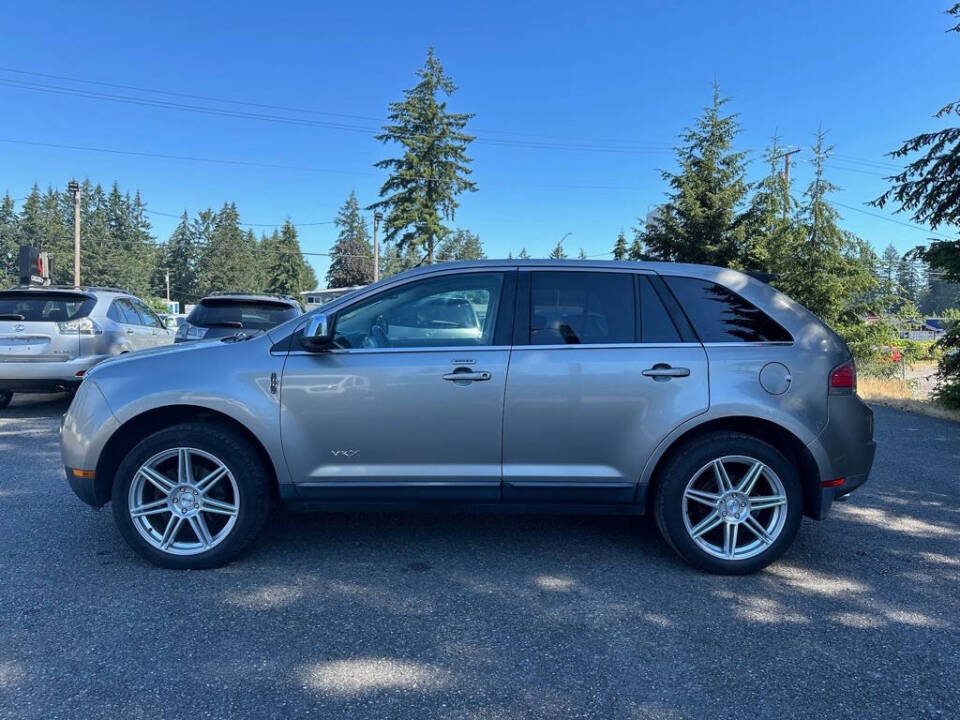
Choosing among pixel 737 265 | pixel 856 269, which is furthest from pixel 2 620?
pixel 737 265

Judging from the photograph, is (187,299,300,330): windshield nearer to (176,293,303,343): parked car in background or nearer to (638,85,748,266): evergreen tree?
(176,293,303,343): parked car in background

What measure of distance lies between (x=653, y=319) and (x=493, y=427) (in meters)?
1.13

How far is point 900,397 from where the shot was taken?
37.4ft

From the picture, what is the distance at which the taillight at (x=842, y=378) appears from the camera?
3422 mm

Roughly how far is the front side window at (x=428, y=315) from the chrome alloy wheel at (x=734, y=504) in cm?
147

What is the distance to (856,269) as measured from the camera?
14.8 meters

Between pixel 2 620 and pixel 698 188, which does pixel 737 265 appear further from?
pixel 2 620

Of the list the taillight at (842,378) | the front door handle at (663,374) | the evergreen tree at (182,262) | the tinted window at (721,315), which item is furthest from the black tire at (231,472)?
the evergreen tree at (182,262)

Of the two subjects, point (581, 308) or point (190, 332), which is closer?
point (581, 308)

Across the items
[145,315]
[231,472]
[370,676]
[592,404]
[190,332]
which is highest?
[145,315]

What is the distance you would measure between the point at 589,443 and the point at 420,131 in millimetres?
34802

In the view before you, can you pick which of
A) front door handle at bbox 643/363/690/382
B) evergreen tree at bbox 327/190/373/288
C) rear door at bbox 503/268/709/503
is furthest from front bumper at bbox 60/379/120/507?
evergreen tree at bbox 327/190/373/288

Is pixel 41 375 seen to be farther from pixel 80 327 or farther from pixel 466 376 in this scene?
pixel 466 376

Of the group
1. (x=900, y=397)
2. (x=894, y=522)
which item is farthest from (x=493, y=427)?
(x=900, y=397)
